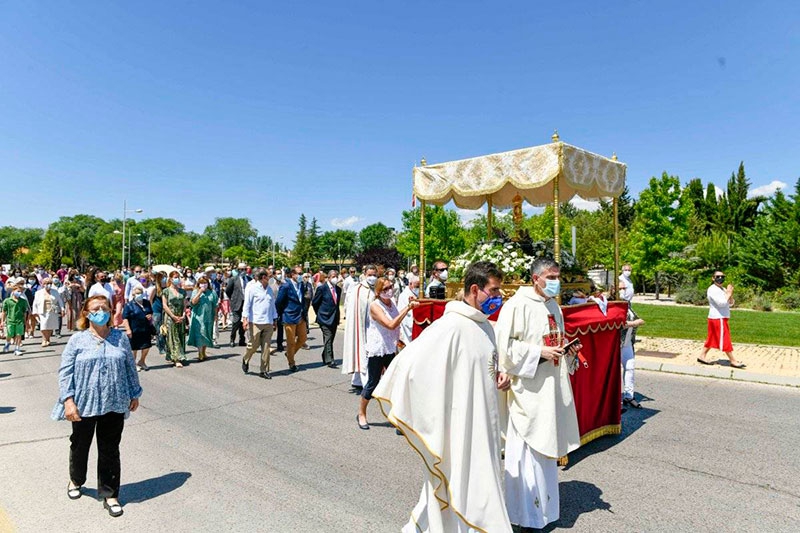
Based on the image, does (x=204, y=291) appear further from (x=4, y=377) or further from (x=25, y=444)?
(x=25, y=444)

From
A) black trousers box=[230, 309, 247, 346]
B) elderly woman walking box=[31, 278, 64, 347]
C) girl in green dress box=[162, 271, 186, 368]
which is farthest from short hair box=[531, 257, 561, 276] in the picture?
elderly woman walking box=[31, 278, 64, 347]

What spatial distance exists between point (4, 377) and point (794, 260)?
3402 centimetres

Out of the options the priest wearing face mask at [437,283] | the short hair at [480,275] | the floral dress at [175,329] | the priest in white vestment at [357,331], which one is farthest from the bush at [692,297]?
the short hair at [480,275]

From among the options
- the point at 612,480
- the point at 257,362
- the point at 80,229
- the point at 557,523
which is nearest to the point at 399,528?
the point at 557,523

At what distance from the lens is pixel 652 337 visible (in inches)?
575

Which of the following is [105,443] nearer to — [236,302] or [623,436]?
[623,436]

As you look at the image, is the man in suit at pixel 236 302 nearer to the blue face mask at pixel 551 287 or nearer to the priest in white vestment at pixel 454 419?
the blue face mask at pixel 551 287

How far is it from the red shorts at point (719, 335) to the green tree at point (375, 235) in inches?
4800

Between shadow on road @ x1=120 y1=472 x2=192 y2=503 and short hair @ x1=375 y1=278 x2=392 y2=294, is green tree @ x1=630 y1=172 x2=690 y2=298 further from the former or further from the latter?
shadow on road @ x1=120 y1=472 x2=192 y2=503

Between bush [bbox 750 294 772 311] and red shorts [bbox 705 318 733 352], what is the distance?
17.8 metres

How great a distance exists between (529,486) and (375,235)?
131428 mm

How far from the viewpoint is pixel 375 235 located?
134625mm

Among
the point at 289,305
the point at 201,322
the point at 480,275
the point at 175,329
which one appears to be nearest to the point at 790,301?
the point at 289,305

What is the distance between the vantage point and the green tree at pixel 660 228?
1231 inches
